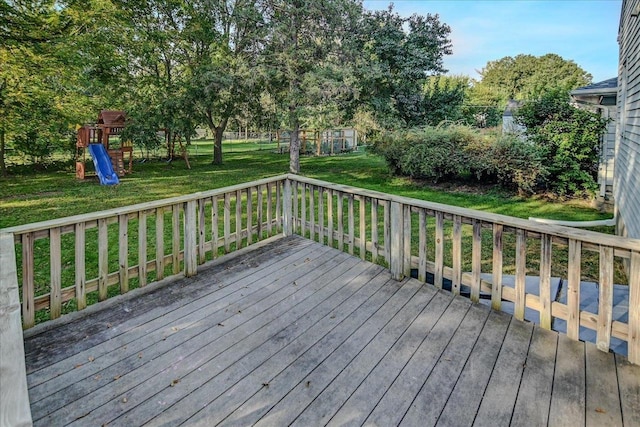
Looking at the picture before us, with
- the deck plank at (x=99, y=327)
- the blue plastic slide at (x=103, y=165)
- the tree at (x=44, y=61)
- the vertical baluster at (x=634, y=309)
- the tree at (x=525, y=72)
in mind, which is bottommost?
the deck plank at (x=99, y=327)

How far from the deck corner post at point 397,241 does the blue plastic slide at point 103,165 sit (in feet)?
31.6

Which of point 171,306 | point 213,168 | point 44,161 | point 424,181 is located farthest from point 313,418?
point 44,161

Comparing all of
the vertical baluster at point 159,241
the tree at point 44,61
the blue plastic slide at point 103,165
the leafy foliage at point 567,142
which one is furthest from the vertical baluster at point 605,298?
the blue plastic slide at point 103,165

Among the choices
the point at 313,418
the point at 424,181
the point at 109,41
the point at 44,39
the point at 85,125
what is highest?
the point at 109,41

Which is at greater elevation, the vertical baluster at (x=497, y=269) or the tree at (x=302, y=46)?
the tree at (x=302, y=46)

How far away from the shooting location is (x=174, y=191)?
9.37m

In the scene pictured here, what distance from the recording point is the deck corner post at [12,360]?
0.93 meters

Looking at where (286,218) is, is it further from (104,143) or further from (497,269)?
(104,143)

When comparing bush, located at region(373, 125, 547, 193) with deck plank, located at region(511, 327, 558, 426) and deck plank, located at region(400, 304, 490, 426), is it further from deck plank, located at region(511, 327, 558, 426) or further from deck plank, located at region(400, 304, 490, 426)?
deck plank, located at region(511, 327, 558, 426)

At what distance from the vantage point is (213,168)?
47.3 feet

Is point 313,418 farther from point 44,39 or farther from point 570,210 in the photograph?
point 44,39

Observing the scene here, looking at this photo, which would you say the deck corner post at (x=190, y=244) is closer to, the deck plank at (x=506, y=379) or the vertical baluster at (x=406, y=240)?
the vertical baluster at (x=406, y=240)

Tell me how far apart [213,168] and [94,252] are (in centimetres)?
984

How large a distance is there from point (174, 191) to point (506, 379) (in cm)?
876
